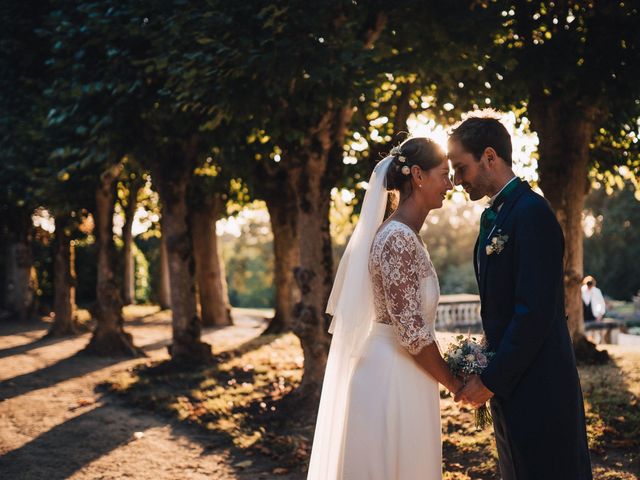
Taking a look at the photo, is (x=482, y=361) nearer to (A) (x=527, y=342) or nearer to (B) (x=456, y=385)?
(B) (x=456, y=385)

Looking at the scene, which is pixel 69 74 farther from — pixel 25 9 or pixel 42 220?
pixel 42 220

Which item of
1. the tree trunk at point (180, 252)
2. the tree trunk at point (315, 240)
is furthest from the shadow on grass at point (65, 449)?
the tree trunk at point (180, 252)

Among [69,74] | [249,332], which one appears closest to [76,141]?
[69,74]

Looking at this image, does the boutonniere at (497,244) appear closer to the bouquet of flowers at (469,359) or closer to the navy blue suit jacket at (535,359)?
the navy blue suit jacket at (535,359)

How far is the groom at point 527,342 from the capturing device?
335 cm

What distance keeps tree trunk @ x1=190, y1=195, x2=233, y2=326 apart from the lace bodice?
17931 mm

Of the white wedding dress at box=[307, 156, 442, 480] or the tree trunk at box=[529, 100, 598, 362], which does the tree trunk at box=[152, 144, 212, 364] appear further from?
the white wedding dress at box=[307, 156, 442, 480]

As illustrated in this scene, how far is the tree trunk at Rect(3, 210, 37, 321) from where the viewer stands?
23.8 meters

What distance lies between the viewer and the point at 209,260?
22141 millimetres

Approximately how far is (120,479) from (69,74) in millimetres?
8017

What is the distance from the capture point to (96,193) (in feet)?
55.4

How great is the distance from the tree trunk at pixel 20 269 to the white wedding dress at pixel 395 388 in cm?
2140

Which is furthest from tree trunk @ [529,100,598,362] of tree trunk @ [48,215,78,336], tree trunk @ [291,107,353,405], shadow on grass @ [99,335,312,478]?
tree trunk @ [48,215,78,336]

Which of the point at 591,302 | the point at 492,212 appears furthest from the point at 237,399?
the point at 591,302
